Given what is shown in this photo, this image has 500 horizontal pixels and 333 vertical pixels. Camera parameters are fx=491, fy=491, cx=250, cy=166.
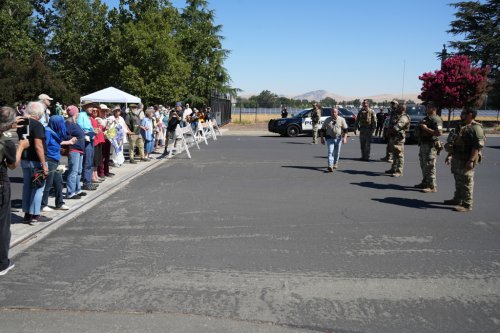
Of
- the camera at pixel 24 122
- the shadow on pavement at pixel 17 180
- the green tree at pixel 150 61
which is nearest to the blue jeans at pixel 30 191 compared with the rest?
the camera at pixel 24 122

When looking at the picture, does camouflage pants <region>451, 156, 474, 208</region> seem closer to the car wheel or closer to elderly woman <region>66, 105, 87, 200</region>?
elderly woman <region>66, 105, 87, 200</region>

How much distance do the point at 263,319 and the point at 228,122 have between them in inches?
1634

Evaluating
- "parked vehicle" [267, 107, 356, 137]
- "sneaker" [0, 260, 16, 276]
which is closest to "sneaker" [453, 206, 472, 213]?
"sneaker" [0, 260, 16, 276]

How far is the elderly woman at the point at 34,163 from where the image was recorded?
21.5 feet

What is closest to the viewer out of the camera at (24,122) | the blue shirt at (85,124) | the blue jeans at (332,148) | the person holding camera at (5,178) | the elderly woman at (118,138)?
the person holding camera at (5,178)

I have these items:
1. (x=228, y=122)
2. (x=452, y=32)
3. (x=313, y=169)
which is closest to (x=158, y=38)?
(x=228, y=122)

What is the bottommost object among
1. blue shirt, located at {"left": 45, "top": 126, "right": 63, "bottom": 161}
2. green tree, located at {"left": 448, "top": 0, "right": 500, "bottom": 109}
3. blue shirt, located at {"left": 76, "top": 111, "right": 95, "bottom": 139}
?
blue shirt, located at {"left": 45, "top": 126, "right": 63, "bottom": 161}

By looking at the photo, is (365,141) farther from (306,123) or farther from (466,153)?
(306,123)

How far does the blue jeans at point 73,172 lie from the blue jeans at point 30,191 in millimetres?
1705

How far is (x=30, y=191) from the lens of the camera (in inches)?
269

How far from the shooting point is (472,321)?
159 inches

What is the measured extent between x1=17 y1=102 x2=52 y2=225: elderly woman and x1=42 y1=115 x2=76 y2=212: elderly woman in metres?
0.63

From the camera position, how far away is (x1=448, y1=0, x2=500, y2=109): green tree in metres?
47.2

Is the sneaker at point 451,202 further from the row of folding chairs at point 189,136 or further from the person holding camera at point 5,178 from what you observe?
the row of folding chairs at point 189,136
